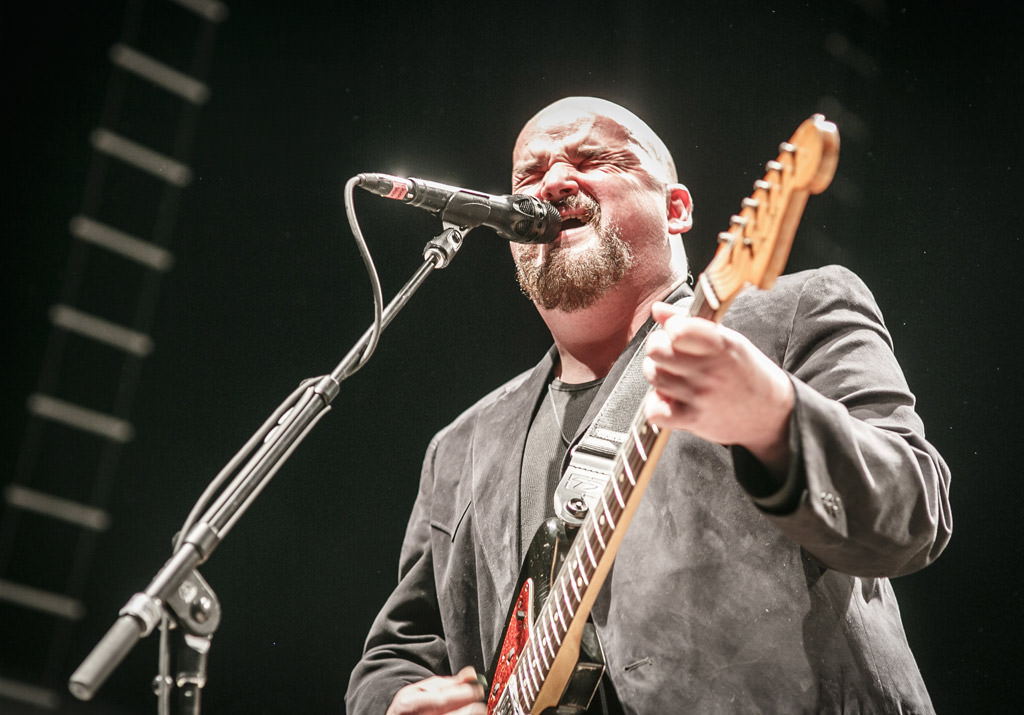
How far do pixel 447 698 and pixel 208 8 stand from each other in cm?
229

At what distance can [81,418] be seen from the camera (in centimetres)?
271

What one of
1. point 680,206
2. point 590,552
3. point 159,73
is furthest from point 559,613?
point 159,73

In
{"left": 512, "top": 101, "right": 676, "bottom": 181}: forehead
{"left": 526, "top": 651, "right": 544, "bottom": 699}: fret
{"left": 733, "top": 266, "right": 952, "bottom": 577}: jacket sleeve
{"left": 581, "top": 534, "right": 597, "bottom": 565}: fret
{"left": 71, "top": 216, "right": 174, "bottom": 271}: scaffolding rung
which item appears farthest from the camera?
{"left": 71, "top": 216, "right": 174, "bottom": 271}: scaffolding rung

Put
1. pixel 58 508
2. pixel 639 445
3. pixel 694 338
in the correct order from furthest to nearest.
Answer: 1. pixel 58 508
2. pixel 639 445
3. pixel 694 338

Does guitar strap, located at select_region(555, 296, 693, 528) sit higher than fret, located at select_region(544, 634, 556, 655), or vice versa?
guitar strap, located at select_region(555, 296, 693, 528)

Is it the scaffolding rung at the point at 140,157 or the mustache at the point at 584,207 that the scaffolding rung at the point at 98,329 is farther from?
the mustache at the point at 584,207

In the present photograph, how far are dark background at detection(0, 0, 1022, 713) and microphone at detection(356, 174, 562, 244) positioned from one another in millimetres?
907

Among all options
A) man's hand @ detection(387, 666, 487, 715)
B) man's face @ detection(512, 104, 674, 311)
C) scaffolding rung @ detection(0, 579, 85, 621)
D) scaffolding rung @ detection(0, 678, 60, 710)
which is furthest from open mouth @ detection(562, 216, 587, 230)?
scaffolding rung @ detection(0, 678, 60, 710)

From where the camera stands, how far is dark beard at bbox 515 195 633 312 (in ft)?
6.32

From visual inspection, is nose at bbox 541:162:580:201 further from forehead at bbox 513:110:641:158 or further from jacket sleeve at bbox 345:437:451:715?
jacket sleeve at bbox 345:437:451:715

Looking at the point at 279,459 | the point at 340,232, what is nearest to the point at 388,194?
the point at 279,459

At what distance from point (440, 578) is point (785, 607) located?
0.88m

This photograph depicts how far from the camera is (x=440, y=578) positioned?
6.58 ft

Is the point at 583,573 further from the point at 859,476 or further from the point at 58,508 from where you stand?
the point at 58,508
